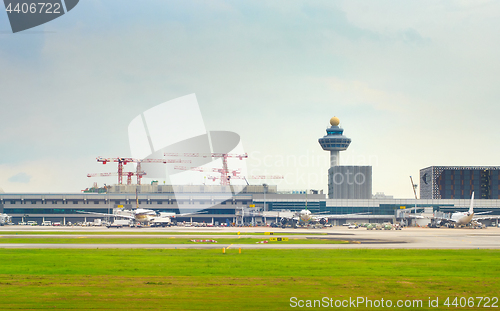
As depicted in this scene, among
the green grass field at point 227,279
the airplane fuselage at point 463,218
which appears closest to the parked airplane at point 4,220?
the green grass field at point 227,279

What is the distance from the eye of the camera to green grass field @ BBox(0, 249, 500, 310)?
30.1 meters

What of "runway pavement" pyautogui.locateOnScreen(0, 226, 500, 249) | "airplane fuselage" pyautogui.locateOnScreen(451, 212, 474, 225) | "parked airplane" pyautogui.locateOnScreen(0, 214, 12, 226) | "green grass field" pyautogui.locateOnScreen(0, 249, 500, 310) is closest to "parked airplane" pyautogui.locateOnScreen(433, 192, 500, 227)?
"airplane fuselage" pyautogui.locateOnScreen(451, 212, 474, 225)

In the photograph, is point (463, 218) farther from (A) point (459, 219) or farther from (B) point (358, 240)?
(B) point (358, 240)

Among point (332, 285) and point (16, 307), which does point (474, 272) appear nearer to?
point (332, 285)

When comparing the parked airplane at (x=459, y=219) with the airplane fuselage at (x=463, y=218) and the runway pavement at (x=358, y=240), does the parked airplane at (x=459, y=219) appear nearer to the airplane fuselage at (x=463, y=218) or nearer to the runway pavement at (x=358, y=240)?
the airplane fuselage at (x=463, y=218)

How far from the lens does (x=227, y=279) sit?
125 feet

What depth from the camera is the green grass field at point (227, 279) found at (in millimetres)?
30078

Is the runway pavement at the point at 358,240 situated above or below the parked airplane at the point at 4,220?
above

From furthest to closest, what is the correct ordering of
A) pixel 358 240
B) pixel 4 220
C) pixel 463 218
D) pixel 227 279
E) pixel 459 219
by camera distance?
1. pixel 4 220
2. pixel 459 219
3. pixel 463 218
4. pixel 358 240
5. pixel 227 279

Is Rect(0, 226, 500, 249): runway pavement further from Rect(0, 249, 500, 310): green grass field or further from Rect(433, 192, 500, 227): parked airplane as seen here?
Rect(433, 192, 500, 227): parked airplane

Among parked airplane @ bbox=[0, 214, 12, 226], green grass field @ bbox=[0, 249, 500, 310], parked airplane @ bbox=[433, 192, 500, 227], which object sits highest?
green grass field @ bbox=[0, 249, 500, 310]

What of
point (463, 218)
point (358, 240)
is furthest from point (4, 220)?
point (463, 218)

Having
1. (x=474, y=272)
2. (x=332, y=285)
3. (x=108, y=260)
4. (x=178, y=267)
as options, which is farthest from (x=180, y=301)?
(x=474, y=272)

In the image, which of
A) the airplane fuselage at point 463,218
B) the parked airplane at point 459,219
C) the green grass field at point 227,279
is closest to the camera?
the green grass field at point 227,279
